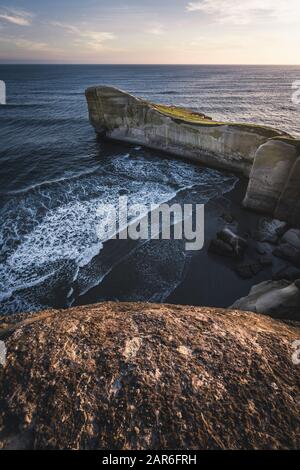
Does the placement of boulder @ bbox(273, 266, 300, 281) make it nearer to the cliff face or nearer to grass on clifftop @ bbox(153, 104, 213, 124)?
the cliff face

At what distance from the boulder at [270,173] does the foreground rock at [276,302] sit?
908 cm

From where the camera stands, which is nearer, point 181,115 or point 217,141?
point 217,141

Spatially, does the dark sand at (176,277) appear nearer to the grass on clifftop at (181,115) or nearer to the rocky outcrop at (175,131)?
the rocky outcrop at (175,131)

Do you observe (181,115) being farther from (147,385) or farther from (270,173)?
(147,385)

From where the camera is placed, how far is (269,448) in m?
4.66

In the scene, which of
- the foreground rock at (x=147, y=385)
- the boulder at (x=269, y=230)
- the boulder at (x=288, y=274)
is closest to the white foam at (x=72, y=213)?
the boulder at (x=269, y=230)

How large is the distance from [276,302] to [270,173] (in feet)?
38.9

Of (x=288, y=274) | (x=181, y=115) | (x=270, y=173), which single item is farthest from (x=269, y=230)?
(x=181, y=115)

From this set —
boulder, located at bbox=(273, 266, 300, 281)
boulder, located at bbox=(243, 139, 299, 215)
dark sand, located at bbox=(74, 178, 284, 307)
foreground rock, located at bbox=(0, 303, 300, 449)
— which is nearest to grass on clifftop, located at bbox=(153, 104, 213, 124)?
boulder, located at bbox=(243, 139, 299, 215)

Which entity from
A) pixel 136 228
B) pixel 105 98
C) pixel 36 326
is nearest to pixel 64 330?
pixel 36 326

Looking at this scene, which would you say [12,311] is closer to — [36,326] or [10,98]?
[36,326]

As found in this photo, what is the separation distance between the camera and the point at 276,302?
10.5 meters

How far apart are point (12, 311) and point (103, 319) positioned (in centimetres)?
751

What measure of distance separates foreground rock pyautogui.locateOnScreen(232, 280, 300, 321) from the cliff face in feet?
28.7
